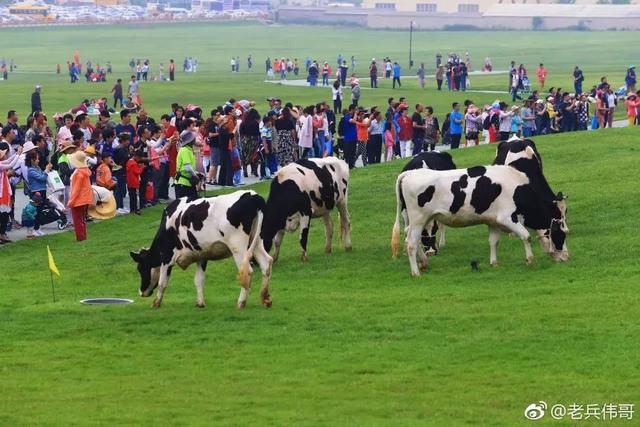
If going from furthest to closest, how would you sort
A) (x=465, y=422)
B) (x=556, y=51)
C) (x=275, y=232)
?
(x=556, y=51) < (x=275, y=232) < (x=465, y=422)

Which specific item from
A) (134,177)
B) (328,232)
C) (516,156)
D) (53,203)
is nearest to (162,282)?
(328,232)

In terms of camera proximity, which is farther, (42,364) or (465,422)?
(42,364)

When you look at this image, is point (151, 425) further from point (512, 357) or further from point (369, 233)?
point (369, 233)

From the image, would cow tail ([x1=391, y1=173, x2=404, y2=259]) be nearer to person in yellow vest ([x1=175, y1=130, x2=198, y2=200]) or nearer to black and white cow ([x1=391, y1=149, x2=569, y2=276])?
black and white cow ([x1=391, y1=149, x2=569, y2=276])

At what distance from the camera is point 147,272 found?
22812mm

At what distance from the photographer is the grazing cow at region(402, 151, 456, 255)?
26.2 metres

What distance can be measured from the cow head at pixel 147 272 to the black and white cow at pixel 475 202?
4342 mm

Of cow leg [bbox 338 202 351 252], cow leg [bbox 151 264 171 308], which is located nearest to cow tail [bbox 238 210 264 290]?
cow leg [bbox 151 264 171 308]

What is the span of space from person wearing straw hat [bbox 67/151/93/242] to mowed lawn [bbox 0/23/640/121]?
3625 cm

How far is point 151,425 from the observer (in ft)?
49.7

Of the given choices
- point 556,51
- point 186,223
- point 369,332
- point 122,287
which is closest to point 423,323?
point 369,332

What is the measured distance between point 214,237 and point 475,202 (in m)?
4.94

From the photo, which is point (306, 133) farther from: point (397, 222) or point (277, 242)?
point (397, 222)

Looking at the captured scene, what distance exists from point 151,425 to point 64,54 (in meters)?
143
